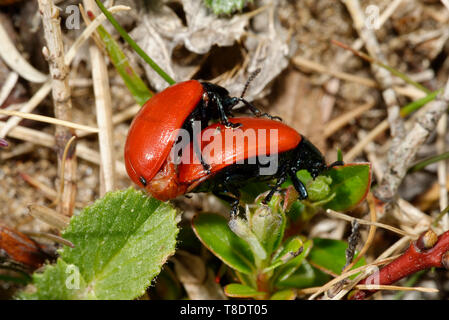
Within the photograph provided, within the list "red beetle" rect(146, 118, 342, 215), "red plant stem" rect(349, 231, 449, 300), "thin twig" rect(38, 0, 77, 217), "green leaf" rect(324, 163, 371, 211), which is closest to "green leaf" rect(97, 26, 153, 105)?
"thin twig" rect(38, 0, 77, 217)

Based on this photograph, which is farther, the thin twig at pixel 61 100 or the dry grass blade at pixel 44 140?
the dry grass blade at pixel 44 140

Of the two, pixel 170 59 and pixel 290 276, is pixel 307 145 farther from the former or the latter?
pixel 170 59

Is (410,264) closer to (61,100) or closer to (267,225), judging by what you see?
(267,225)

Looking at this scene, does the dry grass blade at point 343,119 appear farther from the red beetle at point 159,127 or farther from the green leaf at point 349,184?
the red beetle at point 159,127

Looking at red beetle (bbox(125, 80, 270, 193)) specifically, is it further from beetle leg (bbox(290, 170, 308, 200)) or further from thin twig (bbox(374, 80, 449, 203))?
thin twig (bbox(374, 80, 449, 203))

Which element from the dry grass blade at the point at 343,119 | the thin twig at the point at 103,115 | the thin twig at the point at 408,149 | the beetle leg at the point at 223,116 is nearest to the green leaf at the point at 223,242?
the beetle leg at the point at 223,116

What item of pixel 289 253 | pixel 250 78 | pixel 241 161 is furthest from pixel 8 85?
pixel 289 253
